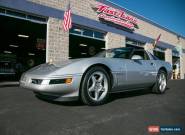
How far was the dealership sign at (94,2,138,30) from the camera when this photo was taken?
1301 cm

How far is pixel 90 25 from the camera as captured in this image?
1225 cm

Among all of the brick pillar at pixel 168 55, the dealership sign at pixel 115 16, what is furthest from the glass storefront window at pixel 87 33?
the brick pillar at pixel 168 55

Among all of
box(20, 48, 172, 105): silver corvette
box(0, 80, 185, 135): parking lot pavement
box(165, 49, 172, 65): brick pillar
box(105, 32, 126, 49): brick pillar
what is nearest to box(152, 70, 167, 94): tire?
box(20, 48, 172, 105): silver corvette

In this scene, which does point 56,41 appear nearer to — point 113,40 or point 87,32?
point 87,32

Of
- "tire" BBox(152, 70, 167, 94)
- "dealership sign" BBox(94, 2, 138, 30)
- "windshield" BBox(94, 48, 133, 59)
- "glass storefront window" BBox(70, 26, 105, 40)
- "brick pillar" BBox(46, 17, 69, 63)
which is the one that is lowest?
"tire" BBox(152, 70, 167, 94)

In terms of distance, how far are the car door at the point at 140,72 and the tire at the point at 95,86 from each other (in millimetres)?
598

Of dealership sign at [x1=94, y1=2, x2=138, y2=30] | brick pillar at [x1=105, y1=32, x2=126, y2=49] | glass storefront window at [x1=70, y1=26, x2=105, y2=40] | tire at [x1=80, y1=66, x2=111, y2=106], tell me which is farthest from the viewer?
brick pillar at [x1=105, y1=32, x2=126, y2=49]

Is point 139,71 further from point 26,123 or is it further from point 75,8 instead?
point 75,8

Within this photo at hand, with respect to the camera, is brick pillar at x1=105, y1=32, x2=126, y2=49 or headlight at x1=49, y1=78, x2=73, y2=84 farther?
brick pillar at x1=105, y1=32, x2=126, y2=49

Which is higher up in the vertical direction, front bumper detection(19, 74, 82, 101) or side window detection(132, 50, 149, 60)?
side window detection(132, 50, 149, 60)

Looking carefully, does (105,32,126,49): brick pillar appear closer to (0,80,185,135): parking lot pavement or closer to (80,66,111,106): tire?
(80,66,111,106): tire

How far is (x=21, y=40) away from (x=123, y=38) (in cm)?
796

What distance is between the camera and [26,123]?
8.16 ft

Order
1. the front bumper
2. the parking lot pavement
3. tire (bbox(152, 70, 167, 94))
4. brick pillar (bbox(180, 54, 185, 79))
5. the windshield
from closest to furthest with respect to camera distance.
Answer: the parking lot pavement < the front bumper < the windshield < tire (bbox(152, 70, 167, 94)) < brick pillar (bbox(180, 54, 185, 79))
